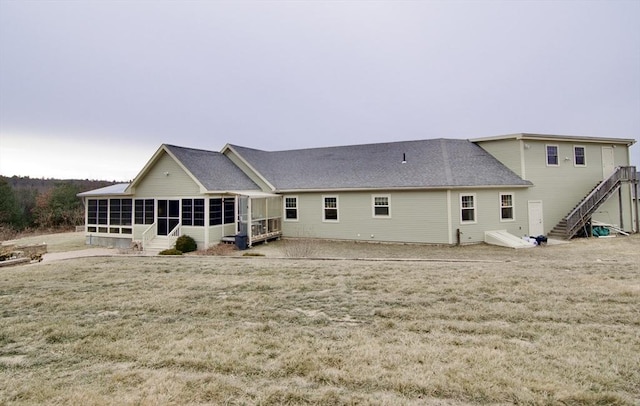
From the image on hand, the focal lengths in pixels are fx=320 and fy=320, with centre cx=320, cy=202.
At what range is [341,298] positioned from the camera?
627 centimetres

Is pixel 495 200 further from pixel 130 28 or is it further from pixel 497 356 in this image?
pixel 130 28

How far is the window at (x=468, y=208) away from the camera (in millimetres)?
16250

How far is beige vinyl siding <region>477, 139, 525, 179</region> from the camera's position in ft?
58.4

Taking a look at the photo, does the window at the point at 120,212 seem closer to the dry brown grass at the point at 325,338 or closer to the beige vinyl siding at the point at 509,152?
the dry brown grass at the point at 325,338

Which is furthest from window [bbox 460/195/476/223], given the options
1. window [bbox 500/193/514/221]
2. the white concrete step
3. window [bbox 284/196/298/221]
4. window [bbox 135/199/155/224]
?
window [bbox 135/199/155/224]

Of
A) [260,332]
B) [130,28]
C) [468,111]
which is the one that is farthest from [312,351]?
[468,111]

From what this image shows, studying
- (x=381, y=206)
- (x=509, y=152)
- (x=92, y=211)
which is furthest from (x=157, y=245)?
(x=509, y=152)

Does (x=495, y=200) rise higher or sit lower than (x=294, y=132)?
lower

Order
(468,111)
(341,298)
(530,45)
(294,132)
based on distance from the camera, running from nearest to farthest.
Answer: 1. (341,298)
2. (530,45)
3. (468,111)
4. (294,132)

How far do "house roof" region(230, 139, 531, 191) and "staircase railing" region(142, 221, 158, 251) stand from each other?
6676mm

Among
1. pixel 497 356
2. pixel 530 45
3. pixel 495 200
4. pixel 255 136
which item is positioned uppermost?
pixel 530 45

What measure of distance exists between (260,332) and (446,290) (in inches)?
157

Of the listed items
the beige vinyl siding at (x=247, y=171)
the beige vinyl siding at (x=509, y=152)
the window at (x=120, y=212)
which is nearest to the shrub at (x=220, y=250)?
the beige vinyl siding at (x=247, y=171)

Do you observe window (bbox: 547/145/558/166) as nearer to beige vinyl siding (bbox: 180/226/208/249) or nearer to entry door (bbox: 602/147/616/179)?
entry door (bbox: 602/147/616/179)
